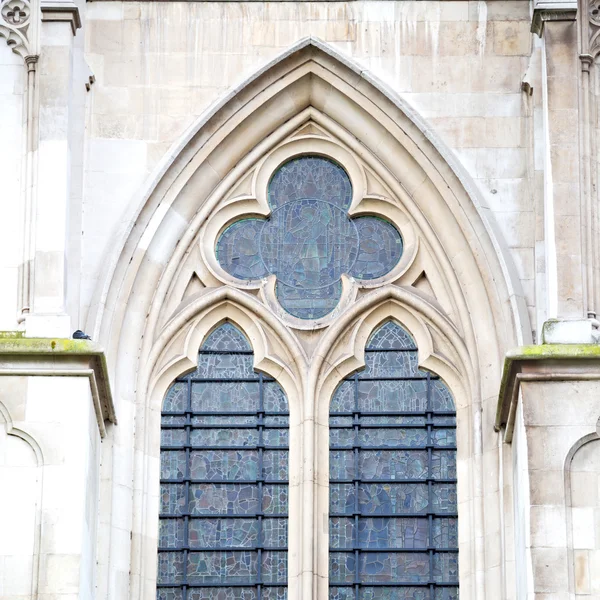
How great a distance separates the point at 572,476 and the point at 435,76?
4.17 m

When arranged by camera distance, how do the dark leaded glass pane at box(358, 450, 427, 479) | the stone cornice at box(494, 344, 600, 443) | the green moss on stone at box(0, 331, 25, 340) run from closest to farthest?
the stone cornice at box(494, 344, 600, 443), the green moss on stone at box(0, 331, 25, 340), the dark leaded glass pane at box(358, 450, 427, 479)

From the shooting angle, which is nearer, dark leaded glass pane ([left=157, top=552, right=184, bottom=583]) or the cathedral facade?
the cathedral facade

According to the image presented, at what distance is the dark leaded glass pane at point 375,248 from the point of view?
2078 cm

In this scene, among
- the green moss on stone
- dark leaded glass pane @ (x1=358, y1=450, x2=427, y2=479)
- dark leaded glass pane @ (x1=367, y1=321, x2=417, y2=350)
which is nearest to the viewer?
the green moss on stone

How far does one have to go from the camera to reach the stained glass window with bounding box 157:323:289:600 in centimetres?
1972

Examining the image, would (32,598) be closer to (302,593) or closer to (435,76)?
(302,593)

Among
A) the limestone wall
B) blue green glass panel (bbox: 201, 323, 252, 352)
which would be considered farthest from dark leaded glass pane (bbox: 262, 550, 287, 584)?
the limestone wall

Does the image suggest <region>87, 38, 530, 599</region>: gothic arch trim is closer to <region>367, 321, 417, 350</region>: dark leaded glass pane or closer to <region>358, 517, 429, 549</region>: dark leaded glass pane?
<region>367, 321, 417, 350</region>: dark leaded glass pane

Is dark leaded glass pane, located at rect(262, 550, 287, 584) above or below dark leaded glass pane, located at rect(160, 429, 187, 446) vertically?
below

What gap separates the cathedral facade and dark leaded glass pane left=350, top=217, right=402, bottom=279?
3 cm

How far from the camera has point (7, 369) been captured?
18.7 meters

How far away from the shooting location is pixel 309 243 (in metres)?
20.9

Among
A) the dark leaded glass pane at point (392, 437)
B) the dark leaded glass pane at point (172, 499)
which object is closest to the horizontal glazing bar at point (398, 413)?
the dark leaded glass pane at point (392, 437)

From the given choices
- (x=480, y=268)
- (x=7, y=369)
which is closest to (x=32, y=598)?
(x=7, y=369)
